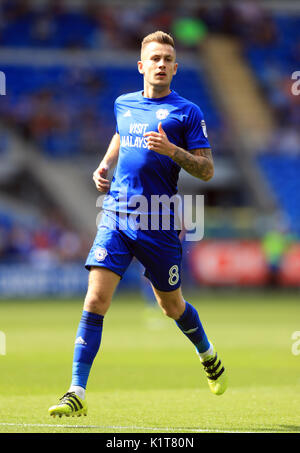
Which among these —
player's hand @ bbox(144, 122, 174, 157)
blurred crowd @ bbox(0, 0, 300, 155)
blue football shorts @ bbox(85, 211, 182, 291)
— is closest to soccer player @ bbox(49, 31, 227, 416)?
blue football shorts @ bbox(85, 211, 182, 291)

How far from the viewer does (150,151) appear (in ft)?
21.8

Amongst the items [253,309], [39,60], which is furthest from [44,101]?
[253,309]

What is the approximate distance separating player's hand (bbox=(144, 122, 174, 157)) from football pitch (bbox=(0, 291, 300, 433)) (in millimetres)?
1837

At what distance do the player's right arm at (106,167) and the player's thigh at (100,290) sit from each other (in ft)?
2.35

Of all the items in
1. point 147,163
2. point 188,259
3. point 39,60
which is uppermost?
point 39,60

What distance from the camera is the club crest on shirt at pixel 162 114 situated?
6676 millimetres

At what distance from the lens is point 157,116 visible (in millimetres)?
6691

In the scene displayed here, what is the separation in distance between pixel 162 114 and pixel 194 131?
0.27 metres

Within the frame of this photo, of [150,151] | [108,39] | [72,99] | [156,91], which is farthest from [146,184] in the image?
[108,39]

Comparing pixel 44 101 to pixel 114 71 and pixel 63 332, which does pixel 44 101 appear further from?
pixel 63 332

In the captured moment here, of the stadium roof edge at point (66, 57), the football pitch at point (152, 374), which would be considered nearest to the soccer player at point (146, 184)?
the football pitch at point (152, 374)

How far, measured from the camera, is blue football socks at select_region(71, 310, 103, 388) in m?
6.35

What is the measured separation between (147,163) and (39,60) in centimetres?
2404

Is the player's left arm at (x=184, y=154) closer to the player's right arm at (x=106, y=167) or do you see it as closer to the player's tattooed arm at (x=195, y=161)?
the player's tattooed arm at (x=195, y=161)
